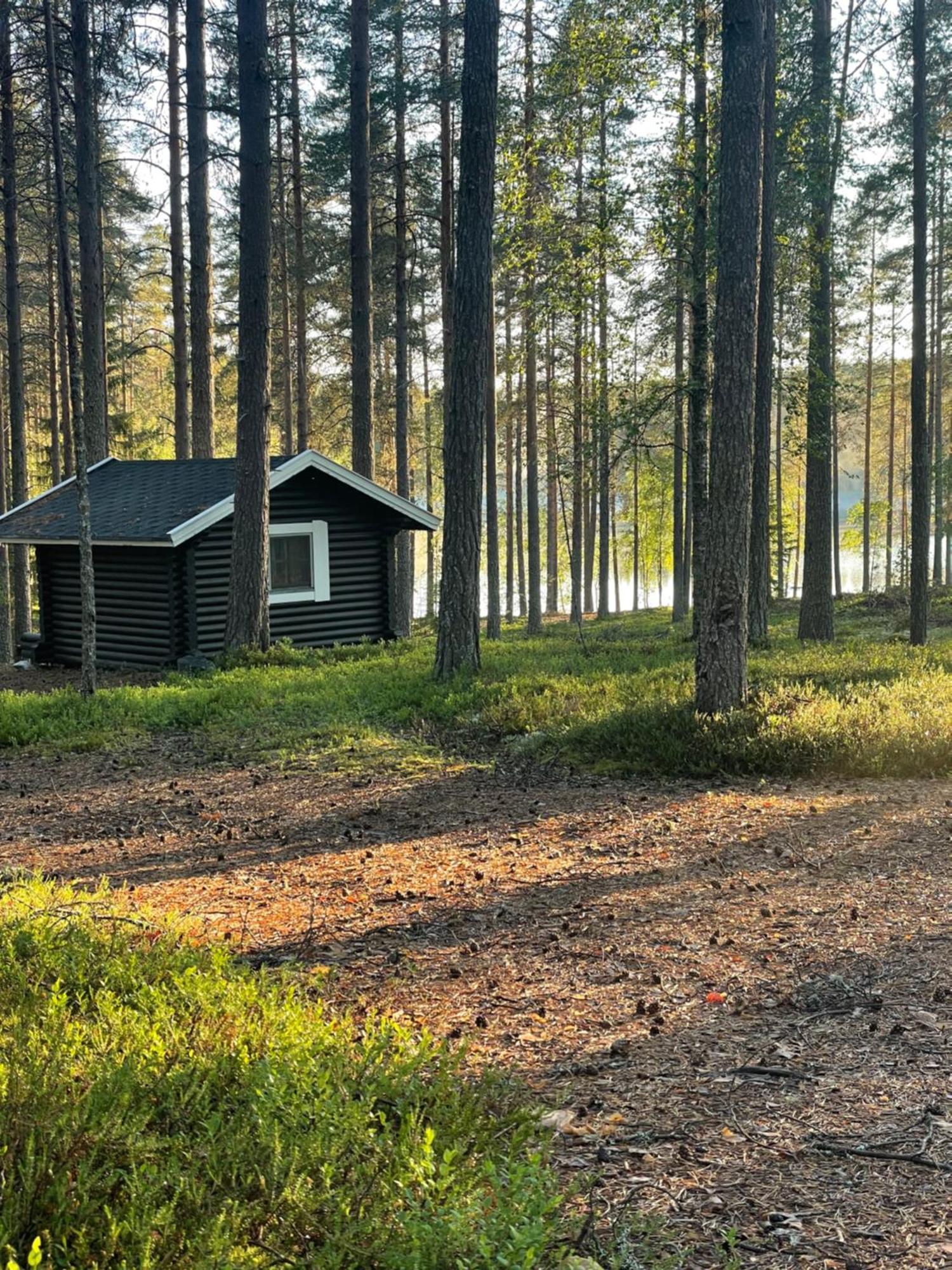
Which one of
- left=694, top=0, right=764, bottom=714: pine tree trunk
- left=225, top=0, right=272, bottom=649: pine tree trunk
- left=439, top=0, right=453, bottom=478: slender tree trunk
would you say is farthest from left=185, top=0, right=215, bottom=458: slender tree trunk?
left=694, top=0, right=764, bottom=714: pine tree trunk

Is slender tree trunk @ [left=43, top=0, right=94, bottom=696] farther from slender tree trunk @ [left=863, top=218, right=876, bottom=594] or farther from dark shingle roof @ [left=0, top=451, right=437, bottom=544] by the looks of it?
slender tree trunk @ [left=863, top=218, right=876, bottom=594]

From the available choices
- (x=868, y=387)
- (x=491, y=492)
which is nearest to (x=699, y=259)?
(x=491, y=492)

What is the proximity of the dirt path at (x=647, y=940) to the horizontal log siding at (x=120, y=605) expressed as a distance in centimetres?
866

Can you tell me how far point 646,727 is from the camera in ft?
33.6

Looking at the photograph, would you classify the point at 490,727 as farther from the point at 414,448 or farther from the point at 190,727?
the point at 414,448

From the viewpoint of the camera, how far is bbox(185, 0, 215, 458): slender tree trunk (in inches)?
787

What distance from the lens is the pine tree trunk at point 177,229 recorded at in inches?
877

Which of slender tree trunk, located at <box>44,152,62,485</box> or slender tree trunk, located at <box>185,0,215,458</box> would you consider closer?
slender tree trunk, located at <box>185,0,215,458</box>

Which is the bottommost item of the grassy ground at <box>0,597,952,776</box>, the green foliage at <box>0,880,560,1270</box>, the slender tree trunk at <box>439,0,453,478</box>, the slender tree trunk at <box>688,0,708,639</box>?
the green foliage at <box>0,880,560,1270</box>

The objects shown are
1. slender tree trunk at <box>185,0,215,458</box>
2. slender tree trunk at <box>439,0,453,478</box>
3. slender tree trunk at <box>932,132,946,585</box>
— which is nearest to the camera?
slender tree trunk at <box>185,0,215,458</box>

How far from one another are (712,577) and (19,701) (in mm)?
8598

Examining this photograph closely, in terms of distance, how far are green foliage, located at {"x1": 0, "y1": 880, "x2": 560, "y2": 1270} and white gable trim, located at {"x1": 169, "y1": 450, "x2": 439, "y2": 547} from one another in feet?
46.7

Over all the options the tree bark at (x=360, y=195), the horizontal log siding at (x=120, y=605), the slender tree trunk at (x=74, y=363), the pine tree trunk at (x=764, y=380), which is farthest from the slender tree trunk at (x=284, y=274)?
the pine tree trunk at (x=764, y=380)

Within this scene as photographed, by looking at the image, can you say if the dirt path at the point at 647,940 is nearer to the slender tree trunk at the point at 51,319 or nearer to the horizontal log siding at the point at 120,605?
the horizontal log siding at the point at 120,605
